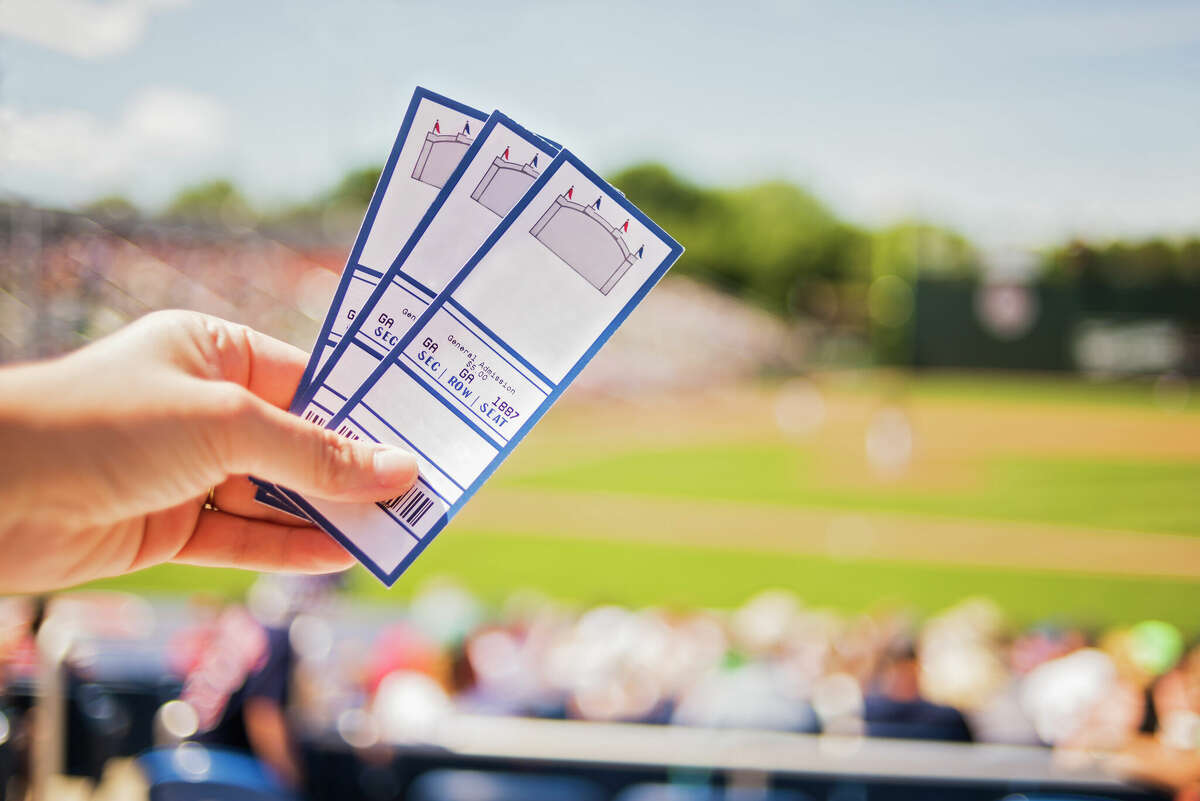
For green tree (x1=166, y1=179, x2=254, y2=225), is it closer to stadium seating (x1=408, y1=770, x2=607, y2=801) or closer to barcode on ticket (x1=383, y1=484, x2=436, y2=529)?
stadium seating (x1=408, y1=770, x2=607, y2=801)

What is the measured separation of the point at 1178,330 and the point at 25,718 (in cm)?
2302

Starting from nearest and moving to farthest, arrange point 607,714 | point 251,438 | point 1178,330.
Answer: point 251,438 → point 607,714 → point 1178,330

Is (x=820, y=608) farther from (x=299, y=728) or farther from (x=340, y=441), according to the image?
(x=340, y=441)

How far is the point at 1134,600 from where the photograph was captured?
28.6 ft

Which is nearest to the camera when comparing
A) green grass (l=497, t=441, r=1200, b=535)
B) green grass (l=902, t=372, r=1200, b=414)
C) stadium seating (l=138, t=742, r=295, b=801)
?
stadium seating (l=138, t=742, r=295, b=801)

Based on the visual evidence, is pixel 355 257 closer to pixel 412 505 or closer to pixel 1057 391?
pixel 412 505

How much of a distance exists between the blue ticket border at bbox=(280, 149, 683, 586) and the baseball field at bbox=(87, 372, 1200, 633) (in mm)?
6726

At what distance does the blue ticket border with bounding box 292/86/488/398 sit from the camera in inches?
36.6

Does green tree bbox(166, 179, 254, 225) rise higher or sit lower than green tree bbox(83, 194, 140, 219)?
higher

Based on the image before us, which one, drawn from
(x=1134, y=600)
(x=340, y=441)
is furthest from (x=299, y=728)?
(x=1134, y=600)

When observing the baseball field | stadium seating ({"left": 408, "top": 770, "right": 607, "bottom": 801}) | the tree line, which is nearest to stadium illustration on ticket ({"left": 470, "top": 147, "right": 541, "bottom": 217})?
stadium seating ({"left": 408, "top": 770, "right": 607, "bottom": 801})

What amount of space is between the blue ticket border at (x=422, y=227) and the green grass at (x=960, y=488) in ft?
40.6

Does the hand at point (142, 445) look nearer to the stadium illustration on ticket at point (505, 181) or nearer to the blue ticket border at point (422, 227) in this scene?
the blue ticket border at point (422, 227)

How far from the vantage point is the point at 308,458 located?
92 centimetres
